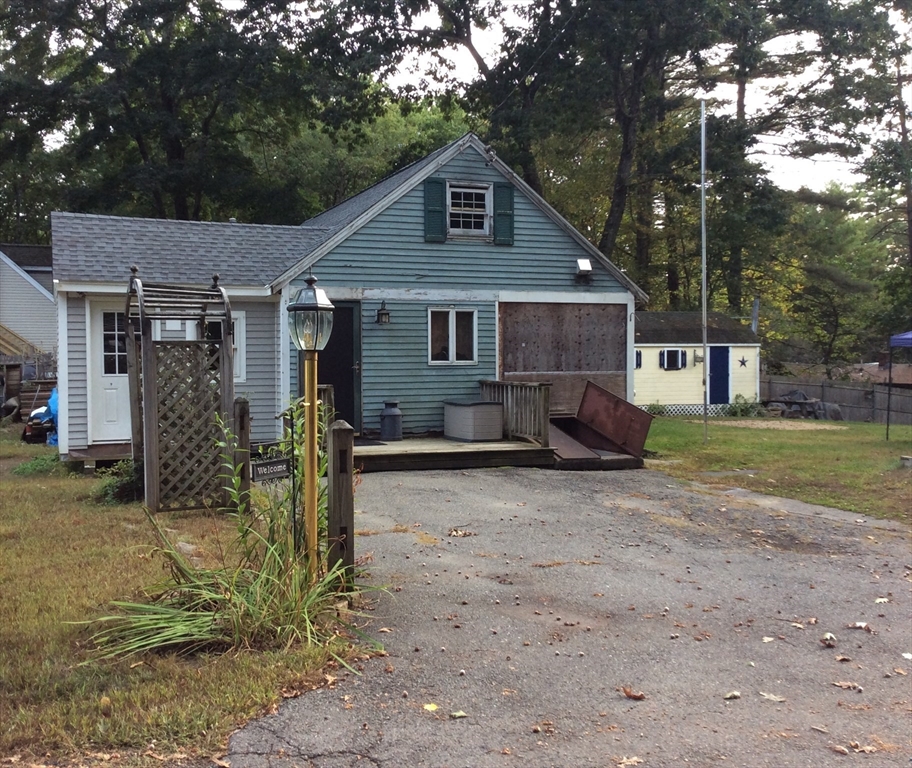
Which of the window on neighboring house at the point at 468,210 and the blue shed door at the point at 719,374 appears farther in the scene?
the blue shed door at the point at 719,374

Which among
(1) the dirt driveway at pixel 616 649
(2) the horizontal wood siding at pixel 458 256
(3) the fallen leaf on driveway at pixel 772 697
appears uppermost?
(2) the horizontal wood siding at pixel 458 256

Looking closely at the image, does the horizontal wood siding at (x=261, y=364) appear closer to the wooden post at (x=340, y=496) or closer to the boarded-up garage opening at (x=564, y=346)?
the boarded-up garage opening at (x=564, y=346)

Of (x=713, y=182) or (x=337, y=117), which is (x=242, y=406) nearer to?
(x=337, y=117)

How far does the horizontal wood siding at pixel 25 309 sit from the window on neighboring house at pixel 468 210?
77.3 feet

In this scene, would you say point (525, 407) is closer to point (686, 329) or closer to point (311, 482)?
point (311, 482)

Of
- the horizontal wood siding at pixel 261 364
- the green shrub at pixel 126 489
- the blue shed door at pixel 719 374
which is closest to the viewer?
the green shrub at pixel 126 489

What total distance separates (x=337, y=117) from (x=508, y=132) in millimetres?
4511

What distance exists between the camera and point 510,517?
354 inches

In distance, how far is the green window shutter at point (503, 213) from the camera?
50.8 ft

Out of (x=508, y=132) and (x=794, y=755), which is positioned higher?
(x=508, y=132)

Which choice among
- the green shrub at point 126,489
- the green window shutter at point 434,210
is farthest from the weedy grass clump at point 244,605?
the green window shutter at point 434,210

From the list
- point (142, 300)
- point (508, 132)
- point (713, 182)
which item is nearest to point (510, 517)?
point (142, 300)

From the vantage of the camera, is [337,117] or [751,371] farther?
[751,371]

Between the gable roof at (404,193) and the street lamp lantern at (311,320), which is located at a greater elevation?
the gable roof at (404,193)
